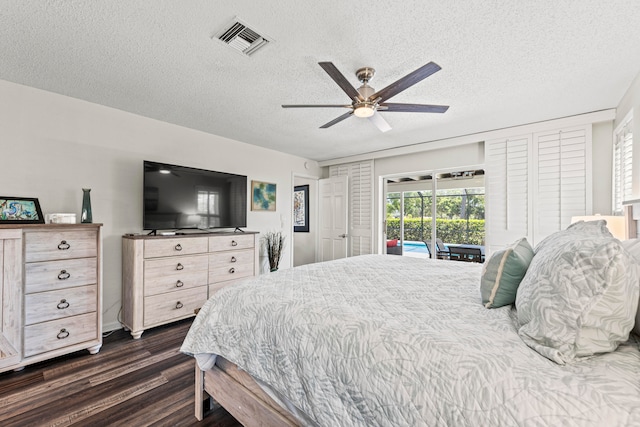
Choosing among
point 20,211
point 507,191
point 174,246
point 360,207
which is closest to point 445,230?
point 507,191

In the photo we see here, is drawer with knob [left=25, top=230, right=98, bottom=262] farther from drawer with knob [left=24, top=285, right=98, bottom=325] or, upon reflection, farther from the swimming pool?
the swimming pool

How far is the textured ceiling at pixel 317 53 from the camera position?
1569 mm

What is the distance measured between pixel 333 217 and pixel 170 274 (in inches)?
124

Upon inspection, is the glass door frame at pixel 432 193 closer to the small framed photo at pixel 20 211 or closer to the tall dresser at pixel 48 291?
the tall dresser at pixel 48 291

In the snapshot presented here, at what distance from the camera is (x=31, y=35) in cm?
178

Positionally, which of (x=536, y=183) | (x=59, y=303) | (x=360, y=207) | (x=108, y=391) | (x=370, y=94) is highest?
(x=370, y=94)

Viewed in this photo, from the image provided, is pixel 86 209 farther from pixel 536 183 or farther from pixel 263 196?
pixel 536 183

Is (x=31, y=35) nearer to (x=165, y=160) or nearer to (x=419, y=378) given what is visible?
(x=165, y=160)

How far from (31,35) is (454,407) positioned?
298 cm

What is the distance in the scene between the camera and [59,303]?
2.24 meters

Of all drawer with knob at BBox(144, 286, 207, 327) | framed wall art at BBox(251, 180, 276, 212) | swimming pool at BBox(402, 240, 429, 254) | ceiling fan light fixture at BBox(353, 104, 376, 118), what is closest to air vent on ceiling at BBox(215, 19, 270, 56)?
ceiling fan light fixture at BBox(353, 104, 376, 118)

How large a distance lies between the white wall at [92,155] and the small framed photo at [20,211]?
20 cm

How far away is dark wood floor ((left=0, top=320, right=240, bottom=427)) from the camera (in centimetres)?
162

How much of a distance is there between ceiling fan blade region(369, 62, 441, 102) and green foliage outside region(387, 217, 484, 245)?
291cm
